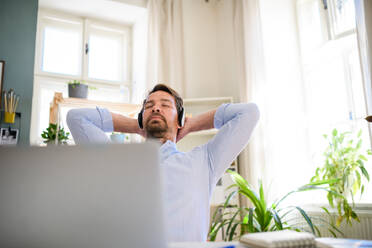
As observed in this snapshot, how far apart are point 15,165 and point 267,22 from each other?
2979mm

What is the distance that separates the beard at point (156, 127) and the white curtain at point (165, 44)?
5.95 feet

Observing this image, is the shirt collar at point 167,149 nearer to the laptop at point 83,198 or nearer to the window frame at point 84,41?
the laptop at point 83,198

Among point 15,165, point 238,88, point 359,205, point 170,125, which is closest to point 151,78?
point 238,88

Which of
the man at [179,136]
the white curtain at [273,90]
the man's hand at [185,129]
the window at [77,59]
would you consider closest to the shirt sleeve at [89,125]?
the man at [179,136]

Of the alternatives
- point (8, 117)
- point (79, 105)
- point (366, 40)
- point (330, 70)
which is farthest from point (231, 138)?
point (8, 117)

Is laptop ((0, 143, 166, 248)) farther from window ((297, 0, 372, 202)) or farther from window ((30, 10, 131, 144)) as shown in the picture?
window ((30, 10, 131, 144))

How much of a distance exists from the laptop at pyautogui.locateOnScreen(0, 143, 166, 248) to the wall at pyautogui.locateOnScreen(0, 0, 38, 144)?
2685 mm

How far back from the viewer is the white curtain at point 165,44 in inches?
127

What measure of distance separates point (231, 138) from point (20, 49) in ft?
8.49

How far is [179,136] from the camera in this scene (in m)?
1.46

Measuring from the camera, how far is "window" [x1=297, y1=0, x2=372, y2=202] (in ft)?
8.40

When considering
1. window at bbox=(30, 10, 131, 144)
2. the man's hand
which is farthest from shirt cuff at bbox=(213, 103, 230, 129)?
window at bbox=(30, 10, 131, 144)

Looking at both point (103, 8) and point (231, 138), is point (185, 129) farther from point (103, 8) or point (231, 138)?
point (103, 8)

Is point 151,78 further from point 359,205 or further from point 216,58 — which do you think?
point 359,205
